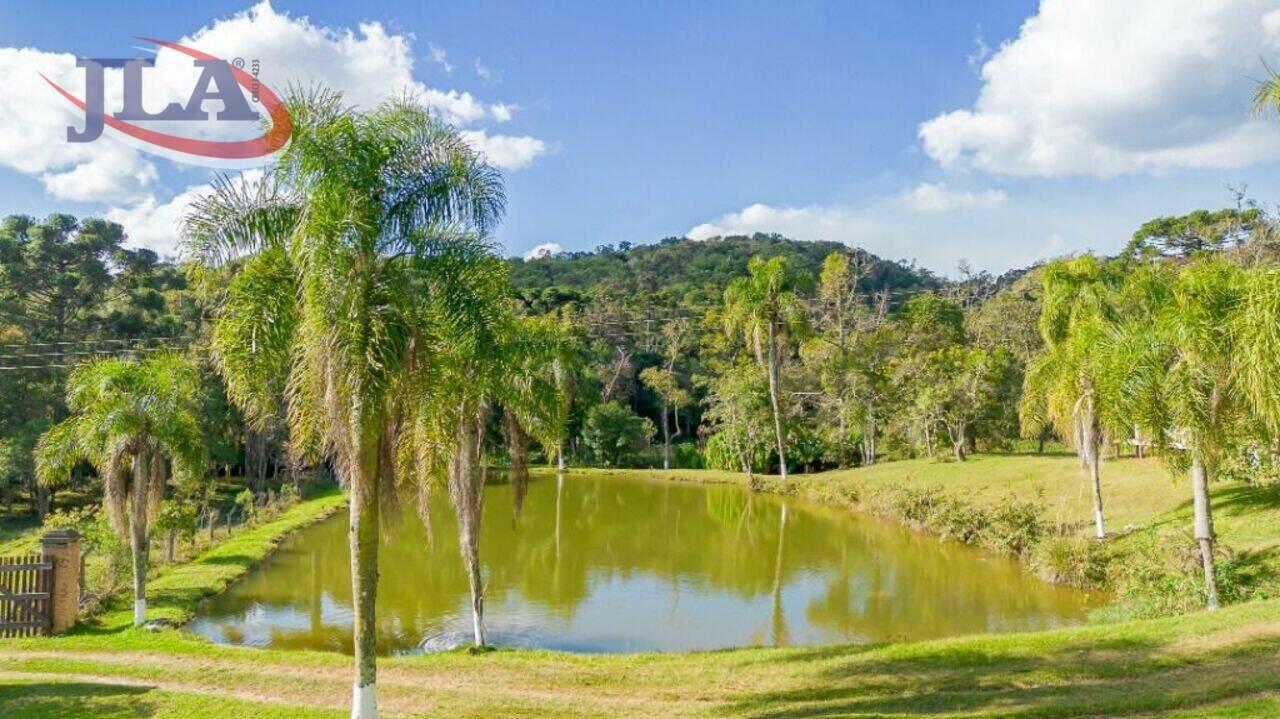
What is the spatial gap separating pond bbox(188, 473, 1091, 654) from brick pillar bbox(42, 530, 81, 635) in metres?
2.01

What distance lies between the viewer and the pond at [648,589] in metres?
14.3

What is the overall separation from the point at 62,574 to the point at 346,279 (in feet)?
30.0

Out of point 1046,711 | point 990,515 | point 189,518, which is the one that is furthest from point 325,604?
point 990,515

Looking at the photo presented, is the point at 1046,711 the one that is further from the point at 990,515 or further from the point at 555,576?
the point at 990,515

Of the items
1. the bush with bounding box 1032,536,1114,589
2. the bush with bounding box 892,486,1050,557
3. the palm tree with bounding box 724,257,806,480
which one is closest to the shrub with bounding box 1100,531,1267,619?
the bush with bounding box 1032,536,1114,589

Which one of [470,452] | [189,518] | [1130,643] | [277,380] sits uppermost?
[277,380]

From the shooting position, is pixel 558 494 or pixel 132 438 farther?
pixel 558 494

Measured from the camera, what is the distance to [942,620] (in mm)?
15258

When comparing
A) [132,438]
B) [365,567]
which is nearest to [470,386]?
[365,567]

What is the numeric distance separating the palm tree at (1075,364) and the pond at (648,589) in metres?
3.38

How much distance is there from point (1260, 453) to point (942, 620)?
8.64 metres

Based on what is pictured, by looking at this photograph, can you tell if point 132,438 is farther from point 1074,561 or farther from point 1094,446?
point 1094,446

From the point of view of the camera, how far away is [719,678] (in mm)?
9922

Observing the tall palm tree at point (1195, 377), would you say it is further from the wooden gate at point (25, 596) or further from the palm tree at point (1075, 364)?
the wooden gate at point (25, 596)
